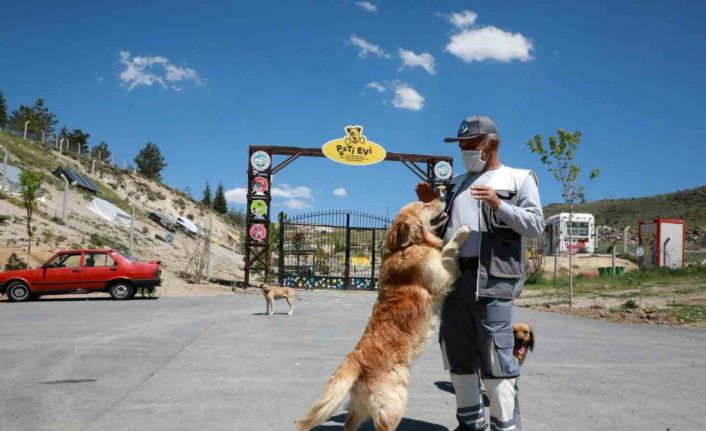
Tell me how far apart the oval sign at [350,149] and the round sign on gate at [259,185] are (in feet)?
9.58

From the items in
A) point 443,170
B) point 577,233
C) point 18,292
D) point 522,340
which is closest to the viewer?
point 522,340

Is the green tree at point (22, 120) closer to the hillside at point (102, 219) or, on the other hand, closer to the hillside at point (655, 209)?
the hillside at point (102, 219)

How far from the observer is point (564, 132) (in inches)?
583

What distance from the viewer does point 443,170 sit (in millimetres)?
23047

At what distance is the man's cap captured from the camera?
3412 millimetres

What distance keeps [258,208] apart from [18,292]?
Result: 9.08 meters

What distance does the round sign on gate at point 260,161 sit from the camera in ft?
70.6

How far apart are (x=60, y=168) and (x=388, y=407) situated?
1755 inches

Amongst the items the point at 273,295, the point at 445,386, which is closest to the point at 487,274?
the point at 445,386

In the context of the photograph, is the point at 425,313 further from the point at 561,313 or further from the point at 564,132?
the point at 564,132

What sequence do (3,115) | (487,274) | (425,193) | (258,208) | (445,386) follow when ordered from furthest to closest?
(3,115)
(258,208)
(445,386)
(425,193)
(487,274)

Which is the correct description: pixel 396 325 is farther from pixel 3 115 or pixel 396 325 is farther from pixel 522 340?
pixel 3 115

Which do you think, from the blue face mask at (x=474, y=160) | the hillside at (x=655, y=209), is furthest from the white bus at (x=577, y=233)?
the blue face mask at (x=474, y=160)

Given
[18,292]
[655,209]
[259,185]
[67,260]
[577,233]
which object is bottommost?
[18,292]
